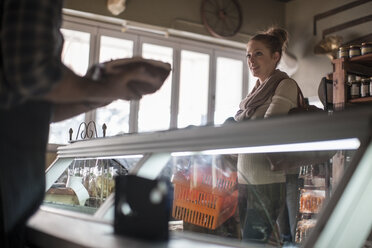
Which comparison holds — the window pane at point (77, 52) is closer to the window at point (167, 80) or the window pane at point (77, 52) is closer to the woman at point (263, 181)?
the window at point (167, 80)

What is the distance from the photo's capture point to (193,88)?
5.98 meters

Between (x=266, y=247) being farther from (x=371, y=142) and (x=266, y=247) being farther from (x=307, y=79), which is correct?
(x=307, y=79)

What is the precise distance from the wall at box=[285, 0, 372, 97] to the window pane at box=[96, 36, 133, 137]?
257 cm

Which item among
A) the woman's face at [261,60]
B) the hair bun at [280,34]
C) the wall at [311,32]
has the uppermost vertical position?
the wall at [311,32]

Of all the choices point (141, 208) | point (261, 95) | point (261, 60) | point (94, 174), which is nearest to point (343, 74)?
point (261, 60)

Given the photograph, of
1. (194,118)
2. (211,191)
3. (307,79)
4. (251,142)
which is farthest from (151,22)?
(251,142)

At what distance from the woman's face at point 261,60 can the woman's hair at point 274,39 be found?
2 centimetres

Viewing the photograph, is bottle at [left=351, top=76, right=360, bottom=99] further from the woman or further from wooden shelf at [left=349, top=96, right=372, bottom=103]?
the woman

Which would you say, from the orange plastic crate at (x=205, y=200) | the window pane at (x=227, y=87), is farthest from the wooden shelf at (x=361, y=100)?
the orange plastic crate at (x=205, y=200)

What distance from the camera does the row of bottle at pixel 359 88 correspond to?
411cm

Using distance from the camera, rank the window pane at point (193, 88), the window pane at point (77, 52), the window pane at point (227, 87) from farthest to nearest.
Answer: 1. the window pane at point (227, 87)
2. the window pane at point (193, 88)
3. the window pane at point (77, 52)

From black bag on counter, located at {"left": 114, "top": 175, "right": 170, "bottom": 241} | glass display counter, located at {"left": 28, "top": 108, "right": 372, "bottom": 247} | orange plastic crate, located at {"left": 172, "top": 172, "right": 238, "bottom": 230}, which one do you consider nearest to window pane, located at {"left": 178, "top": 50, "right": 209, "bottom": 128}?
glass display counter, located at {"left": 28, "top": 108, "right": 372, "bottom": 247}

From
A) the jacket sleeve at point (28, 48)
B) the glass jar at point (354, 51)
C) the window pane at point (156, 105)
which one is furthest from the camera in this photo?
the window pane at point (156, 105)

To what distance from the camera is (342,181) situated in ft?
2.68
